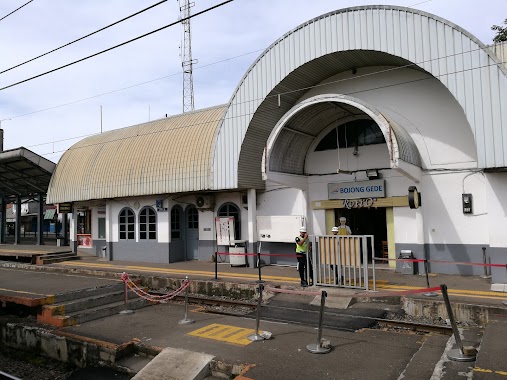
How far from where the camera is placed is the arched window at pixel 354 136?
48.8 ft

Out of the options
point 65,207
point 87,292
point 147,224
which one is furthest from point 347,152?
point 65,207

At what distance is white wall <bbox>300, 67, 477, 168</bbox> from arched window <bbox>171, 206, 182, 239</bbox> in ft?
32.3

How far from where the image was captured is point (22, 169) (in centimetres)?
2595

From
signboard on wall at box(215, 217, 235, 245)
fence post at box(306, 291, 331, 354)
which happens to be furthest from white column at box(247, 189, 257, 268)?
fence post at box(306, 291, 331, 354)

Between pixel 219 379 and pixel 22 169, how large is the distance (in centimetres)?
2444

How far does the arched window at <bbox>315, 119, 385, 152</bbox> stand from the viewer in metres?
14.9

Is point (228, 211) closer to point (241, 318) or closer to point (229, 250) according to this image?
point (229, 250)

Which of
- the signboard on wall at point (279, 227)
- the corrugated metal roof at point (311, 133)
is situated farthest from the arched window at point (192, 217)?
the corrugated metal roof at point (311, 133)

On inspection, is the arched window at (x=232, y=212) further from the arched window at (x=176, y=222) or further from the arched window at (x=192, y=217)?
the arched window at (x=176, y=222)

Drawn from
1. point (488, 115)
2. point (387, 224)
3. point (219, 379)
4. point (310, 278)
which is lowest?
point (219, 379)

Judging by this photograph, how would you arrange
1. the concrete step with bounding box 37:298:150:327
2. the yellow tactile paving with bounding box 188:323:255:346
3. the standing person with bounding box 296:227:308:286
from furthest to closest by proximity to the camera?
the standing person with bounding box 296:227:308:286, the concrete step with bounding box 37:298:150:327, the yellow tactile paving with bounding box 188:323:255:346

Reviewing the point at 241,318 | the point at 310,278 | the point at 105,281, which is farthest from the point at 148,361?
the point at 105,281

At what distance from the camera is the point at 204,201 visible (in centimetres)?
1806

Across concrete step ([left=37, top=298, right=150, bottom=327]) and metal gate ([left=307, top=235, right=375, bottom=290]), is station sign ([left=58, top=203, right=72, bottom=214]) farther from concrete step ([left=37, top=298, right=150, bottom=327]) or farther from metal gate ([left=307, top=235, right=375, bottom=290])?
metal gate ([left=307, top=235, right=375, bottom=290])
